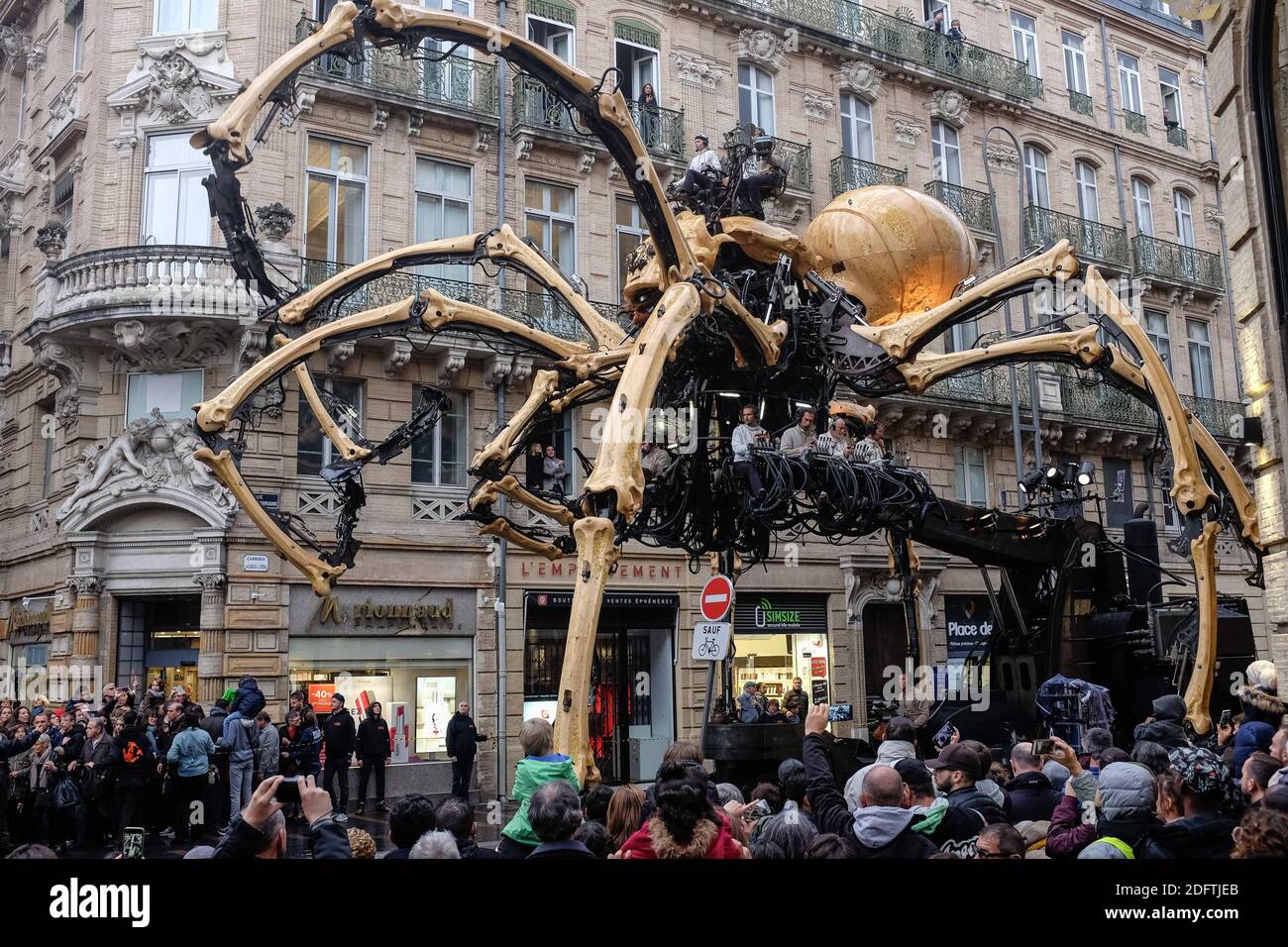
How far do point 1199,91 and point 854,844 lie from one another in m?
37.4

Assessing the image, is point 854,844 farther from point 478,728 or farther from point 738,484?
point 478,728

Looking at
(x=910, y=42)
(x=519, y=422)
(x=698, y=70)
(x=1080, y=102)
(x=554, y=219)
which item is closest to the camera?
(x=519, y=422)

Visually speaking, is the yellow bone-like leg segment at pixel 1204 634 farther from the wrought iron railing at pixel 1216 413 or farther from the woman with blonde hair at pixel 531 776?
the wrought iron railing at pixel 1216 413

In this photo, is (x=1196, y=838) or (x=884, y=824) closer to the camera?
(x=1196, y=838)

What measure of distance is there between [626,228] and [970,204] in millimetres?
9942

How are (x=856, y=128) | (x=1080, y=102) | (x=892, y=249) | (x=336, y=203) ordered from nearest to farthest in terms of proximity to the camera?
1. (x=892, y=249)
2. (x=336, y=203)
3. (x=856, y=128)
4. (x=1080, y=102)

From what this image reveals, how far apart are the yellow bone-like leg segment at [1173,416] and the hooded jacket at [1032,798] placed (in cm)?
459

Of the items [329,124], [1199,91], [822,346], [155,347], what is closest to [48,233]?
[155,347]

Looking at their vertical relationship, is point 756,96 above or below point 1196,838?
above

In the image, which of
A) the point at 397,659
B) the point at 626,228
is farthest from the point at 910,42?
the point at 397,659

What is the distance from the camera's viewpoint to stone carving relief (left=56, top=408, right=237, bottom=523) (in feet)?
61.0

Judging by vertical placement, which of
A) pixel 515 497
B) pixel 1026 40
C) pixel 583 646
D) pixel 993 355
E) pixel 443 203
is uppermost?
pixel 1026 40

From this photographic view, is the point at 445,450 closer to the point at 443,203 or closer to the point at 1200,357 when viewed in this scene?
the point at 443,203

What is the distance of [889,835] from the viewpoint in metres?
4.29
